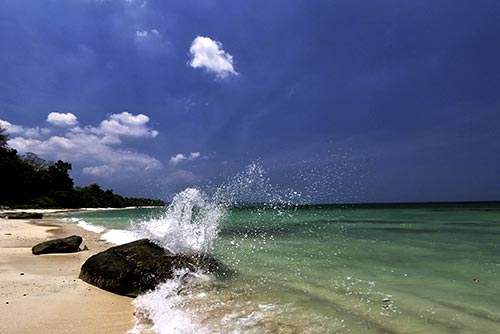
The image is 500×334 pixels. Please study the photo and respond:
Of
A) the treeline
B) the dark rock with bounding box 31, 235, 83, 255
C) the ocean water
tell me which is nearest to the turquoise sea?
the ocean water

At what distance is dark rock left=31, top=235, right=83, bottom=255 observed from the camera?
11.0 metres

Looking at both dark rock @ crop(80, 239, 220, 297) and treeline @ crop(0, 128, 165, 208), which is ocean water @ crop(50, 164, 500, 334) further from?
treeline @ crop(0, 128, 165, 208)

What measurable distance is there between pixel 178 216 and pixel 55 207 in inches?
3151

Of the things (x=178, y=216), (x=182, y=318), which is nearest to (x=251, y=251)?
(x=178, y=216)

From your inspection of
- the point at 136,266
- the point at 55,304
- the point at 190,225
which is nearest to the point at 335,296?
the point at 136,266

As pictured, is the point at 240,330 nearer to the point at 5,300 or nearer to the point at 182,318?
the point at 182,318

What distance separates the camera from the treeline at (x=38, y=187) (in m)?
66.6

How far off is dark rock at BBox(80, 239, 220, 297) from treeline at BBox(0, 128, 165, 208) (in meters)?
70.1

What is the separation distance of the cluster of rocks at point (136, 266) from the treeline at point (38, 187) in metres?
70.2

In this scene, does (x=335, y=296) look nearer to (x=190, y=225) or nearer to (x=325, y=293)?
(x=325, y=293)

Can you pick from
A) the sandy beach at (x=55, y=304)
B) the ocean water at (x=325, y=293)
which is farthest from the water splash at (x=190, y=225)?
the sandy beach at (x=55, y=304)

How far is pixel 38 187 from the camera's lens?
76.9 meters

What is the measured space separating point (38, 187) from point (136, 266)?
275 ft

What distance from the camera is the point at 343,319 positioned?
487 cm
